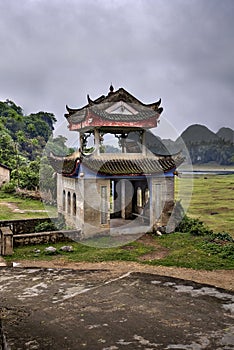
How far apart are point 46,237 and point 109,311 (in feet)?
26.8

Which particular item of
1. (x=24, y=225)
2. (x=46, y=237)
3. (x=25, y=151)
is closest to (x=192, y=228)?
(x=46, y=237)

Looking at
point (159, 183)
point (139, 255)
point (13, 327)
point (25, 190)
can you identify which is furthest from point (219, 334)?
point (25, 190)

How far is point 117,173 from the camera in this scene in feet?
59.2

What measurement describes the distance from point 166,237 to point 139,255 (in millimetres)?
3305

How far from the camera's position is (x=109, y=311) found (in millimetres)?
9438

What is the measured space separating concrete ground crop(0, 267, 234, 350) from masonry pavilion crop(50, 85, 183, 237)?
5.34 m

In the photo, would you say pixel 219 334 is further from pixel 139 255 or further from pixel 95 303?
pixel 139 255

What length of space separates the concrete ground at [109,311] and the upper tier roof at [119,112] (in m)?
7.98

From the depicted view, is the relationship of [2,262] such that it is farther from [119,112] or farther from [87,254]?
[119,112]

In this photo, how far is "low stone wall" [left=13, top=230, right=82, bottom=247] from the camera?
16.4 meters

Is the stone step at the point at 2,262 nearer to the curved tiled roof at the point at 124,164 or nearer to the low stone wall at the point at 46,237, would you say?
the low stone wall at the point at 46,237

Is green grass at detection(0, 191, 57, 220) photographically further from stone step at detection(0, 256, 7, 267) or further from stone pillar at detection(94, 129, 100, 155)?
stone step at detection(0, 256, 7, 267)

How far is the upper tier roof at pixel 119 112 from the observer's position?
1831cm

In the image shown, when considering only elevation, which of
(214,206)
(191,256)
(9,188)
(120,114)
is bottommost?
(191,256)
